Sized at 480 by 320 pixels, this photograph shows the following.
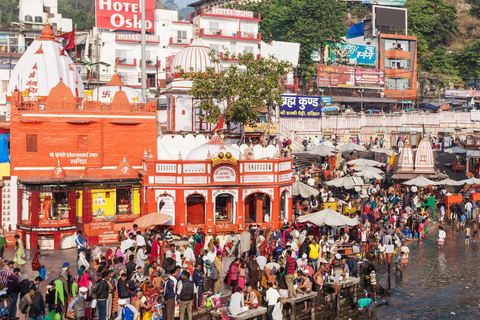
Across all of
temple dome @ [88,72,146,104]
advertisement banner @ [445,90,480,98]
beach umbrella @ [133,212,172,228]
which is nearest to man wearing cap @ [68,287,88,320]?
beach umbrella @ [133,212,172,228]

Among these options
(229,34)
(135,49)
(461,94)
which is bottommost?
(461,94)

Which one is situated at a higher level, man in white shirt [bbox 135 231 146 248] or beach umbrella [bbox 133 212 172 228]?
beach umbrella [bbox 133 212 172 228]

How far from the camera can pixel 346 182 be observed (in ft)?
117

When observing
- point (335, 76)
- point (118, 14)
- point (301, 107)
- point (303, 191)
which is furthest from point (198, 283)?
point (335, 76)

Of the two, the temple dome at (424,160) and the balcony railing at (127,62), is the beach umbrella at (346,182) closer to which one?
the temple dome at (424,160)

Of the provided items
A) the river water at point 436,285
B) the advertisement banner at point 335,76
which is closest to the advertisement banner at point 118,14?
the advertisement banner at point 335,76

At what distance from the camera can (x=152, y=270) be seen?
17859 mm

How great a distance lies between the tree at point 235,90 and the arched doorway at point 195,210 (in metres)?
8.65

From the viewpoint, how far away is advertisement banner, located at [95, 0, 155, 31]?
2457 inches

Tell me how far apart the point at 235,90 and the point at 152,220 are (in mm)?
13067

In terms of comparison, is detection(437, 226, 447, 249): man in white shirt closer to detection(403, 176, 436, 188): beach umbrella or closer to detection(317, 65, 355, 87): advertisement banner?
detection(403, 176, 436, 188): beach umbrella

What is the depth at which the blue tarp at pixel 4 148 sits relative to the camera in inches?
1180

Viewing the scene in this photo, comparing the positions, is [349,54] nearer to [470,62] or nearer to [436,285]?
[470,62]

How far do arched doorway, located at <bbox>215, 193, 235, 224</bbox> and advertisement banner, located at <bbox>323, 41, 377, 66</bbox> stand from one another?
4741cm
